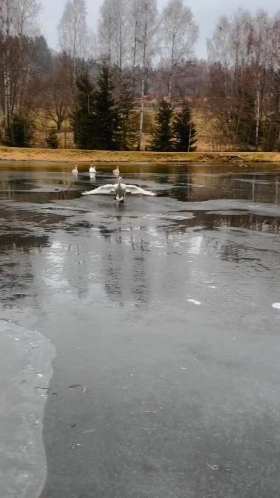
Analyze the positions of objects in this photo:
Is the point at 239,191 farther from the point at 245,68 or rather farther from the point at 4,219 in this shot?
the point at 245,68

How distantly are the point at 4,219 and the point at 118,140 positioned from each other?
33661 mm

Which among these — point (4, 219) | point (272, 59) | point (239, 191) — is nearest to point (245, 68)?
point (272, 59)

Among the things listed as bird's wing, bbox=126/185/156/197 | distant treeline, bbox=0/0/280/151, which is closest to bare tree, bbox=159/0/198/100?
distant treeline, bbox=0/0/280/151

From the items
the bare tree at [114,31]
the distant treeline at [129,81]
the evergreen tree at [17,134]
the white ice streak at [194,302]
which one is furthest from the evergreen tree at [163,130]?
A: the white ice streak at [194,302]

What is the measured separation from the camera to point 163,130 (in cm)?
4625

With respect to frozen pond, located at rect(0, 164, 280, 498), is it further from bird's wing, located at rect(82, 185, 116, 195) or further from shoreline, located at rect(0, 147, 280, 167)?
shoreline, located at rect(0, 147, 280, 167)

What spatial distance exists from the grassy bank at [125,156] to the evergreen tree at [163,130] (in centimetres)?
279

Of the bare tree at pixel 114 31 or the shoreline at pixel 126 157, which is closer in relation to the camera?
the shoreline at pixel 126 157

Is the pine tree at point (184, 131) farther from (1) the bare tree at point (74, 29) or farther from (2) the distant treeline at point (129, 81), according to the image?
(1) the bare tree at point (74, 29)

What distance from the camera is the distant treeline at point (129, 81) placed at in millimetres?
45500

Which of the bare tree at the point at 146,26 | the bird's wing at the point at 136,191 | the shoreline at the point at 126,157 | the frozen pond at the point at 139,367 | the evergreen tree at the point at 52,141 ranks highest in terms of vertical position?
the bare tree at the point at 146,26

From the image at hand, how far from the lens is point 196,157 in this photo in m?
44.2

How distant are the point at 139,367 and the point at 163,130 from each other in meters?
42.9

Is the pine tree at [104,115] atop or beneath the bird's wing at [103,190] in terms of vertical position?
atop
